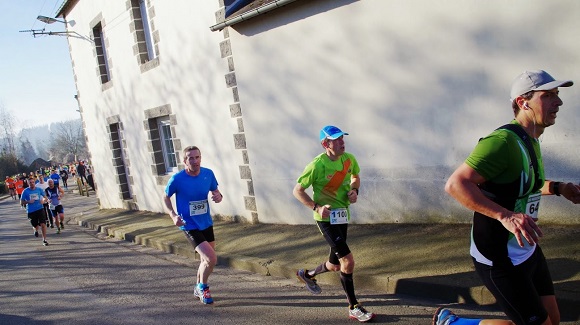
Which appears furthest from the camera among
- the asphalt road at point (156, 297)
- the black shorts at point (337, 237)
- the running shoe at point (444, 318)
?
the asphalt road at point (156, 297)

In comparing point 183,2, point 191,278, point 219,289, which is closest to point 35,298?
point 191,278

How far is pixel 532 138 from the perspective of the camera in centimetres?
280

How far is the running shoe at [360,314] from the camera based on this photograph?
462 centimetres

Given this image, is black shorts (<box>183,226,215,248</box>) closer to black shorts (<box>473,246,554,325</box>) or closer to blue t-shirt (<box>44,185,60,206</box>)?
black shorts (<box>473,246,554,325</box>)

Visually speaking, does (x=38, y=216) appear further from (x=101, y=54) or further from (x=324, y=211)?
(x=324, y=211)

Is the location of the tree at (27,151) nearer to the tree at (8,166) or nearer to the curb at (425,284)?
the tree at (8,166)

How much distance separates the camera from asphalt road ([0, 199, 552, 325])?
5125 mm

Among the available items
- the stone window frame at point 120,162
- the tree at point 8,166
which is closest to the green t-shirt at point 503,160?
the stone window frame at point 120,162

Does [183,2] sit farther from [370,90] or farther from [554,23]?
[554,23]

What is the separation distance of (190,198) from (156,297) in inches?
62.9

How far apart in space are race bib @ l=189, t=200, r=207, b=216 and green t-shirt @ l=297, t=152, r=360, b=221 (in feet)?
5.32

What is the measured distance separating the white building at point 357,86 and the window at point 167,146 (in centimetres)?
32

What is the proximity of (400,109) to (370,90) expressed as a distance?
584 mm

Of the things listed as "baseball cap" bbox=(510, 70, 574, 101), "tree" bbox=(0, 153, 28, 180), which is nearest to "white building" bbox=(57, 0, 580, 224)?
"baseball cap" bbox=(510, 70, 574, 101)
